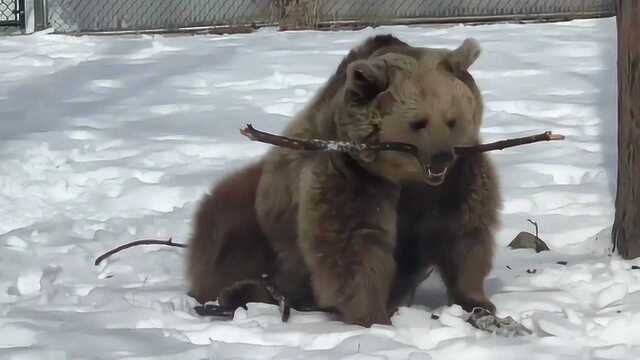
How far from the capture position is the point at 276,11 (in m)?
14.0

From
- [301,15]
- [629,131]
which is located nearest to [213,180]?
[629,131]

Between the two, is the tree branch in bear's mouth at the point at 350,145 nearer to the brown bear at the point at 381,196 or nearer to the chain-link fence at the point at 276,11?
the brown bear at the point at 381,196

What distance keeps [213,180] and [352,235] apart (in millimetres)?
3471

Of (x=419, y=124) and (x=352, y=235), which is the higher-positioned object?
(x=419, y=124)

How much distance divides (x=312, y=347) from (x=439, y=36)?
8328 mm

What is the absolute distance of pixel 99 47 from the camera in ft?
40.6

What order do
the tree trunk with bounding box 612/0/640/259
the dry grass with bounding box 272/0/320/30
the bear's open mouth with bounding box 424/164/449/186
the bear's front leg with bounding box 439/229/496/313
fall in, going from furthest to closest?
1. the dry grass with bounding box 272/0/320/30
2. the tree trunk with bounding box 612/0/640/259
3. the bear's front leg with bounding box 439/229/496/313
4. the bear's open mouth with bounding box 424/164/449/186

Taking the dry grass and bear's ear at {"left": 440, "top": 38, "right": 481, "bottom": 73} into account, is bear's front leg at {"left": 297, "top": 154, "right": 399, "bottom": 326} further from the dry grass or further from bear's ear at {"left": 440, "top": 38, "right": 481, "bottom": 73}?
the dry grass

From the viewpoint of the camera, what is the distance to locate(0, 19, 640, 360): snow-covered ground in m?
3.79

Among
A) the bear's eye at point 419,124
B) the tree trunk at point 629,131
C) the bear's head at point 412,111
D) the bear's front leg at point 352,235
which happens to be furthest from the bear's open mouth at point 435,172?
the tree trunk at point 629,131

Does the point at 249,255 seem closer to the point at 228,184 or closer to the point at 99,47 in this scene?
the point at 228,184

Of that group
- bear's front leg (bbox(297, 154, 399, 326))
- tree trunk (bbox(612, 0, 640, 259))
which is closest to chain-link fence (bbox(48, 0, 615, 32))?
tree trunk (bbox(612, 0, 640, 259))

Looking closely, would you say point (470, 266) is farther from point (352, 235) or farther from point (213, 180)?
point (213, 180)

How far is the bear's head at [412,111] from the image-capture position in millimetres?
3717
